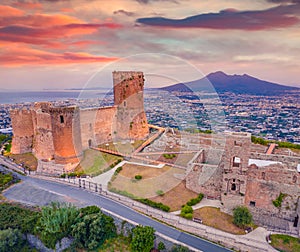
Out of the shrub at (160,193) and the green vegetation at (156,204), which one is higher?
the shrub at (160,193)

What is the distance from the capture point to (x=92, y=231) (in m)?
19.7

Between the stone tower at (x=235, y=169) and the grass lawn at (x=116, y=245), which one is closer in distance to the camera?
the grass lawn at (x=116, y=245)

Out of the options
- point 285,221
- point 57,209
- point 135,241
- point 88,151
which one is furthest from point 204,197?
point 88,151

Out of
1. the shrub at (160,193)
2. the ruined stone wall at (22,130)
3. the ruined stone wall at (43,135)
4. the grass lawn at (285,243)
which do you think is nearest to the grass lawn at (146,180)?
the shrub at (160,193)

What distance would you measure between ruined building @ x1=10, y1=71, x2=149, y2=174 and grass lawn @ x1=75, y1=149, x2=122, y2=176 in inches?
38.0

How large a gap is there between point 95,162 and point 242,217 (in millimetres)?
18792

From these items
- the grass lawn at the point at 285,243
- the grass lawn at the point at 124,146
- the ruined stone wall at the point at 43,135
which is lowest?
the grass lawn at the point at 285,243

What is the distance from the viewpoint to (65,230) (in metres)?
20.6

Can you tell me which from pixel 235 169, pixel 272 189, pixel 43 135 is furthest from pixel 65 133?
pixel 272 189

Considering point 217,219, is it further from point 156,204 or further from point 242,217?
point 156,204

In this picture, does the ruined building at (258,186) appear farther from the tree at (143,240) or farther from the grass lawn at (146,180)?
the tree at (143,240)

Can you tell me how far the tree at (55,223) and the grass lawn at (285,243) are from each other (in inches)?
654

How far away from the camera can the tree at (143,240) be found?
60.4 feet

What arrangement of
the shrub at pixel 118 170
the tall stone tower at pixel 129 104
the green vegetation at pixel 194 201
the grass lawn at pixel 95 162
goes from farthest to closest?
the tall stone tower at pixel 129 104, the grass lawn at pixel 95 162, the shrub at pixel 118 170, the green vegetation at pixel 194 201
